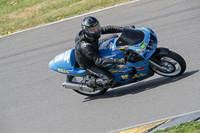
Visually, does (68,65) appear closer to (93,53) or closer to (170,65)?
(93,53)

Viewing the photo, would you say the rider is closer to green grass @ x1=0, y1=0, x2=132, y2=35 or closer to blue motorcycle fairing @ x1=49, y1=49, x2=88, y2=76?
blue motorcycle fairing @ x1=49, y1=49, x2=88, y2=76

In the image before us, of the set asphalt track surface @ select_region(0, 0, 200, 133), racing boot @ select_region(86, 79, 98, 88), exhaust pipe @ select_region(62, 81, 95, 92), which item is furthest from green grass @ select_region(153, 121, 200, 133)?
exhaust pipe @ select_region(62, 81, 95, 92)

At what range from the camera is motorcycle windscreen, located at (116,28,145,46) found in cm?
725

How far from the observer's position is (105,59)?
7.30 metres

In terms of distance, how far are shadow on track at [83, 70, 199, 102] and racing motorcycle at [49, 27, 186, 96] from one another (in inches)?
9.1

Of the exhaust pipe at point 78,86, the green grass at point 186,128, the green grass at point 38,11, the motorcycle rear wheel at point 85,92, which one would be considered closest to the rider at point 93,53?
the exhaust pipe at point 78,86

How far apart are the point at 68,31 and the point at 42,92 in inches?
165

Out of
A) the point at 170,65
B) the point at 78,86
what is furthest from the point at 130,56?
the point at 78,86

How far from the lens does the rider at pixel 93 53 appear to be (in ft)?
23.6

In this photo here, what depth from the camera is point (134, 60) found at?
7.32m

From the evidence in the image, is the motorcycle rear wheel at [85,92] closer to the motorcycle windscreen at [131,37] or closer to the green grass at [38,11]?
the motorcycle windscreen at [131,37]

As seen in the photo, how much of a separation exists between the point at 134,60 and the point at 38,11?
10.5 m

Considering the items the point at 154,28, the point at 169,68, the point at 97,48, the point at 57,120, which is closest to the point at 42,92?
the point at 57,120

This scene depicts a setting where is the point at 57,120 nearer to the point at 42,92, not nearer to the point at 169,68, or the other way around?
the point at 42,92
